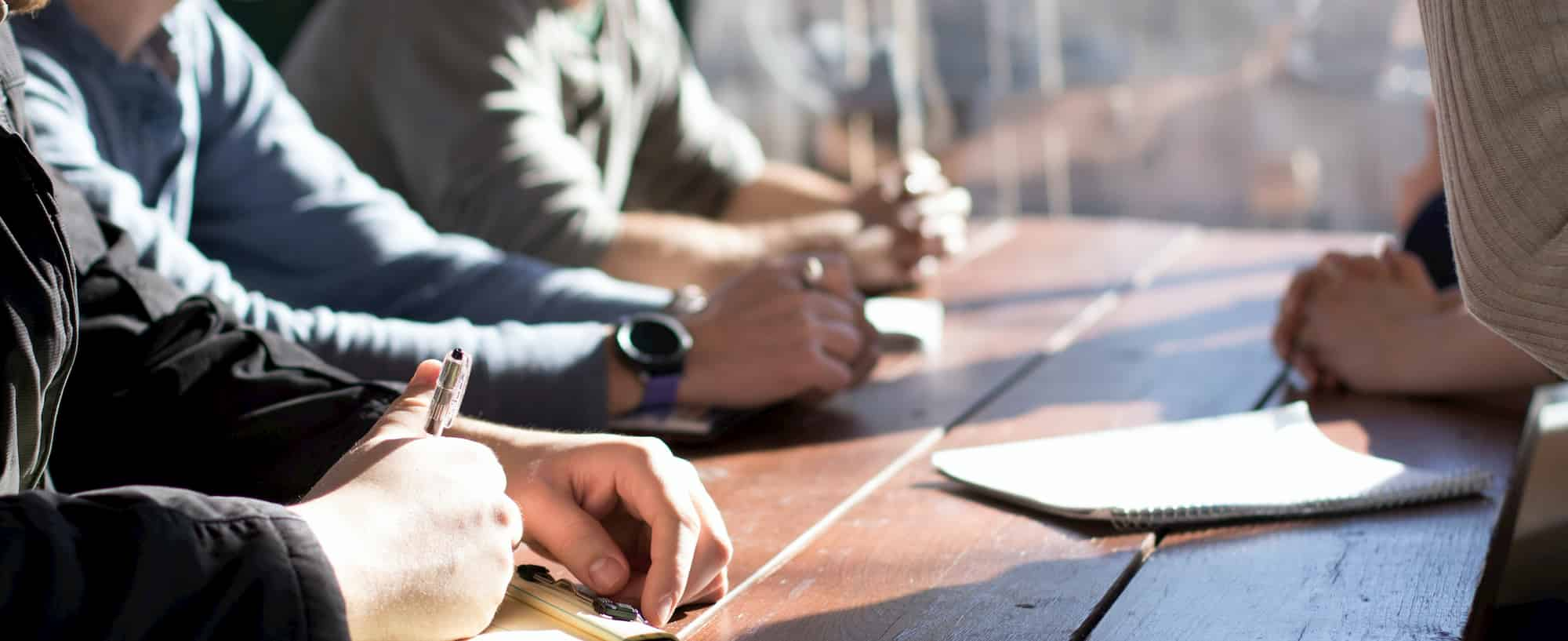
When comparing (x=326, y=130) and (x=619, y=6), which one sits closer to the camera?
(x=326, y=130)

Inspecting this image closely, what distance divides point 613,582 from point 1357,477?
0.50 metres

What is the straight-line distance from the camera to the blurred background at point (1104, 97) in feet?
14.9

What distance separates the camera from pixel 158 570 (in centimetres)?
55

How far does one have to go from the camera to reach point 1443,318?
1.23m

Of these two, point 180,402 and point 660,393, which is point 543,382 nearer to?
point 660,393

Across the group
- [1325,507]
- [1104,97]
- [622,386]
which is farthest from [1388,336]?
[1104,97]

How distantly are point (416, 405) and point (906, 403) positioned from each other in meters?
0.60

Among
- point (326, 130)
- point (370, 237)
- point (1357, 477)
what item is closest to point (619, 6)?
point (326, 130)

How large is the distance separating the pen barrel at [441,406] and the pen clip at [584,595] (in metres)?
0.09

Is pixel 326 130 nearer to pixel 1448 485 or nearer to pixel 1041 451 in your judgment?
pixel 1041 451

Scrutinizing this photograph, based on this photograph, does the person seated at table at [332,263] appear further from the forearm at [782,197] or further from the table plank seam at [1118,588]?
the forearm at [782,197]

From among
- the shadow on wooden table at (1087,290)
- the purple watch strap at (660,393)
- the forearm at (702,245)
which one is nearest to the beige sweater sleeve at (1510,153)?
the purple watch strap at (660,393)

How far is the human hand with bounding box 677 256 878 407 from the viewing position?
3.86 feet

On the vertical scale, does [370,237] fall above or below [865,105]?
above
